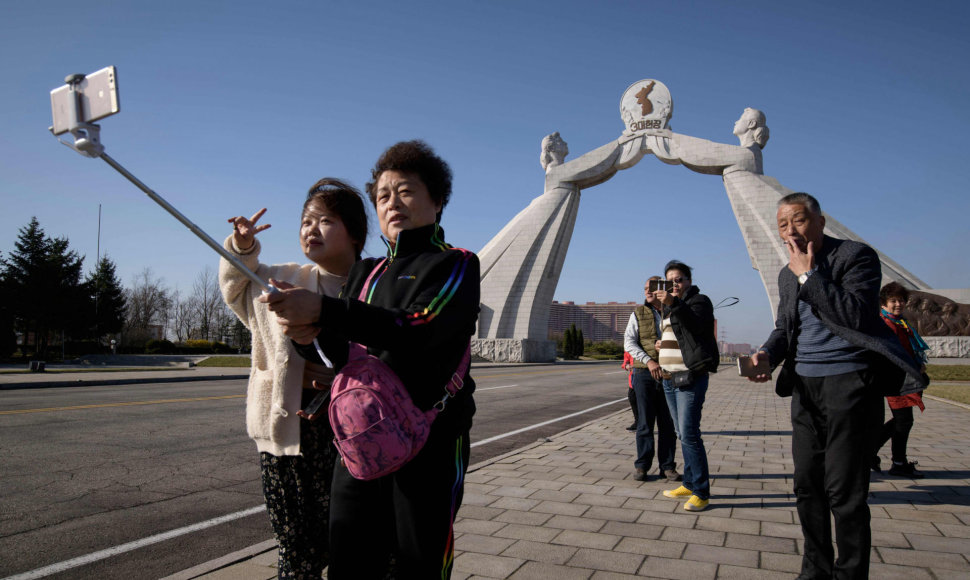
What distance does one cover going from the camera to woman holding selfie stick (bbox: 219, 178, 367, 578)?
219 cm

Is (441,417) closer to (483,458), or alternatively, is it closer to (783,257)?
(483,458)

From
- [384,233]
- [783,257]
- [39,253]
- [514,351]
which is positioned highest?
[39,253]

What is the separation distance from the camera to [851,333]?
2.79 metres

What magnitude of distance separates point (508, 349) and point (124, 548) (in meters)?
31.0

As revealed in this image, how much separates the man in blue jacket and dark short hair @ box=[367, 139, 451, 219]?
1715 mm

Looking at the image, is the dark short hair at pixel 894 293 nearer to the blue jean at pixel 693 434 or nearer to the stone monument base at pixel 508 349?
the blue jean at pixel 693 434

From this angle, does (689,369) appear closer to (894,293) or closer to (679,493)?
(679,493)

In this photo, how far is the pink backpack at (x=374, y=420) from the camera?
163 centimetres

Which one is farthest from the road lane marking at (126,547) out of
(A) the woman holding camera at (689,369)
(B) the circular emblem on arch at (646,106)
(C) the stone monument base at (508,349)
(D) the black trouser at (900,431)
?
(B) the circular emblem on arch at (646,106)

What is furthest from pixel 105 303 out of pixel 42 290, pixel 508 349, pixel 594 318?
pixel 594 318

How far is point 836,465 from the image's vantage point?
9.20ft

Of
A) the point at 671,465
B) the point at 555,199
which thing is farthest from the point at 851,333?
the point at 555,199

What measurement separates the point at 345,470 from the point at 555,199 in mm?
35819

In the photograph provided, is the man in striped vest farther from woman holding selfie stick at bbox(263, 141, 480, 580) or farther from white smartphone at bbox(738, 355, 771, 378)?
woman holding selfie stick at bbox(263, 141, 480, 580)
